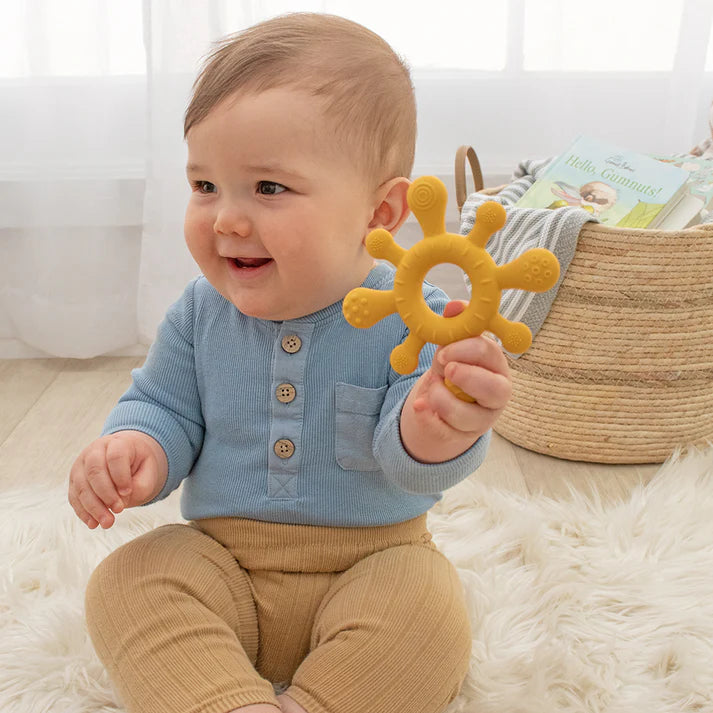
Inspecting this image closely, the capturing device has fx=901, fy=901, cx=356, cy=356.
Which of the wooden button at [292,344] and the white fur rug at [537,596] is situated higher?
the wooden button at [292,344]

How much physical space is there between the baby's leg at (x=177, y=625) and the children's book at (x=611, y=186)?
2.38ft

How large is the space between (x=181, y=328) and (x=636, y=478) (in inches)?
26.8

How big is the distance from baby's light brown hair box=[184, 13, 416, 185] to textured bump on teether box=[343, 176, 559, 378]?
0.14 m

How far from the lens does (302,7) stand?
57.7 inches

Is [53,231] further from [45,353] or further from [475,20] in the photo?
[475,20]

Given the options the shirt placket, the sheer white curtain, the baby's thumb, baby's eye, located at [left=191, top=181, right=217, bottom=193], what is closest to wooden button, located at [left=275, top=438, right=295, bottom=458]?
the shirt placket

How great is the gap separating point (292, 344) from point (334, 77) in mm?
216

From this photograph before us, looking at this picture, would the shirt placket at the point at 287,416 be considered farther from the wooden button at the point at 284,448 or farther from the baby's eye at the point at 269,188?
the baby's eye at the point at 269,188

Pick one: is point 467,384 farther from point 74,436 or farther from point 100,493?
point 74,436

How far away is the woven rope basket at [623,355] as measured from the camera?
3.75 ft

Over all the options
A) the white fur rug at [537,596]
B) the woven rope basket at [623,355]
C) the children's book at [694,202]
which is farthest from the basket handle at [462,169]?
the white fur rug at [537,596]

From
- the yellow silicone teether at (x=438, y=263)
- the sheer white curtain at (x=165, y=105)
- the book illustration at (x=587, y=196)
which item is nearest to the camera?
the yellow silicone teether at (x=438, y=263)

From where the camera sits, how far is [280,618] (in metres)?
0.73

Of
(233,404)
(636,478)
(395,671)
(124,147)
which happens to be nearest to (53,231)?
(124,147)
